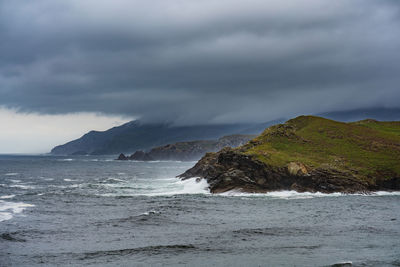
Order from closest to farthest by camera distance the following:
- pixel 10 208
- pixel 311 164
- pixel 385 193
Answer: pixel 10 208
pixel 385 193
pixel 311 164

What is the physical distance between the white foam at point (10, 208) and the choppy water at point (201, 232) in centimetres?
14

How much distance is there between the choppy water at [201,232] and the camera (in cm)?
2677

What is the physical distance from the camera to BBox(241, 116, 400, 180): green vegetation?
76.4 meters

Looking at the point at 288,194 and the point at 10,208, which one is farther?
the point at 288,194

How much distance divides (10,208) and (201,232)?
95.4 ft

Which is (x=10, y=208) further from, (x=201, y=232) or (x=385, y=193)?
(x=385, y=193)

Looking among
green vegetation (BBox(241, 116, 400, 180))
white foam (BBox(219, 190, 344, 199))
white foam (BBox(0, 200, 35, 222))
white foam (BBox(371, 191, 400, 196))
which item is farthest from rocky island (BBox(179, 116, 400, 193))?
white foam (BBox(0, 200, 35, 222))

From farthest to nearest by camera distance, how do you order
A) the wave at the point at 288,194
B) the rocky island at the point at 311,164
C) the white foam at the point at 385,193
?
the rocky island at the point at 311,164 → the white foam at the point at 385,193 → the wave at the point at 288,194

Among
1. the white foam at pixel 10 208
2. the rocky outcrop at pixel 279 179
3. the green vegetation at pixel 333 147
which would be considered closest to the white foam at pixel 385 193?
the rocky outcrop at pixel 279 179

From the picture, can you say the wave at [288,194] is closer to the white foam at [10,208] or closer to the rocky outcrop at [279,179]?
the rocky outcrop at [279,179]

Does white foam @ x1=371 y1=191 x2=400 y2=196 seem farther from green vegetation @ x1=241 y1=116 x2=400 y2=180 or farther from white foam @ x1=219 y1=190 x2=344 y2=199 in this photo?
white foam @ x1=219 y1=190 x2=344 y2=199

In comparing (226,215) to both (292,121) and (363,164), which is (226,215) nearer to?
(363,164)

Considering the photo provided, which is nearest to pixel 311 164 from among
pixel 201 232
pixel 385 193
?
pixel 385 193

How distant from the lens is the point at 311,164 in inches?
2992
